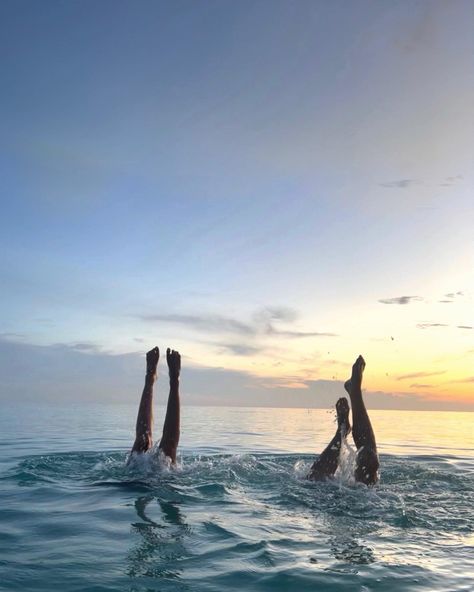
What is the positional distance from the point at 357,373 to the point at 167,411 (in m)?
4.57

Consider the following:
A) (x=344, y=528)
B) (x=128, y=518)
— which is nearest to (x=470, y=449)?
(x=344, y=528)

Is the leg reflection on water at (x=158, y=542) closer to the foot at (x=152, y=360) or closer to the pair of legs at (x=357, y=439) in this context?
the pair of legs at (x=357, y=439)

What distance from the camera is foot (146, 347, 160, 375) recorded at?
559 inches

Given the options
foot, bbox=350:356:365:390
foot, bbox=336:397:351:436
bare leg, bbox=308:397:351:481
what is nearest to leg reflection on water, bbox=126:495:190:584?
bare leg, bbox=308:397:351:481

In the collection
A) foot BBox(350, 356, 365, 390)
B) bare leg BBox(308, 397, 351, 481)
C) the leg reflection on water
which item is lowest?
the leg reflection on water

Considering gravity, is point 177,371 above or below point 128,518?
above

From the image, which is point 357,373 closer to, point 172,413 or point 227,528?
point 172,413

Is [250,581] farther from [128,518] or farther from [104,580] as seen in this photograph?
[128,518]

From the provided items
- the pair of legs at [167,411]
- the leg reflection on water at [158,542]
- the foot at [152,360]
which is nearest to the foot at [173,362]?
the pair of legs at [167,411]

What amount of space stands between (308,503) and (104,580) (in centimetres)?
543

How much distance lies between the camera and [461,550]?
26.2ft

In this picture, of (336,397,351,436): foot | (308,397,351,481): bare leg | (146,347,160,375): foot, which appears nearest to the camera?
(308,397,351,481): bare leg

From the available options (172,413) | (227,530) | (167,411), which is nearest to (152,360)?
(167,411)

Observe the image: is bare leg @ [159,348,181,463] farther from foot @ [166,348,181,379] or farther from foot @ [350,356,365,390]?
foot @ [350,356,365,390]
